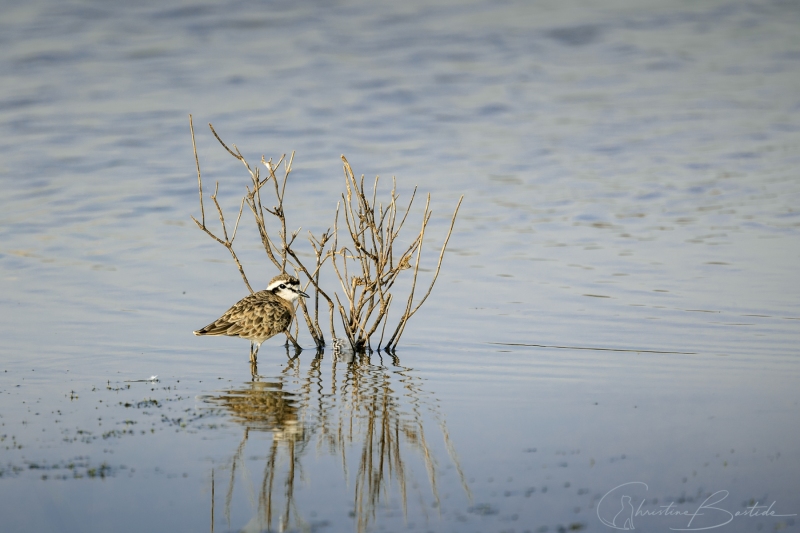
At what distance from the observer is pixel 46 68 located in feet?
111

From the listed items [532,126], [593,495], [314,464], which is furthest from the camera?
[532,126]

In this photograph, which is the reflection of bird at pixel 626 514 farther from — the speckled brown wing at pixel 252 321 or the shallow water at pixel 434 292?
the speckled brown wing at pixel 252 321

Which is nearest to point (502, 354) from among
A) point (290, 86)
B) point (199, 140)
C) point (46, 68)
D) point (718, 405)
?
point (718, 405)

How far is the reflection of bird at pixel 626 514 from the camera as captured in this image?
6803 millimetres

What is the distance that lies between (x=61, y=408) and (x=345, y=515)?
362cm

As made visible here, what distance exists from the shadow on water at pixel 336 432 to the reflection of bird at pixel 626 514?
108 centimetres

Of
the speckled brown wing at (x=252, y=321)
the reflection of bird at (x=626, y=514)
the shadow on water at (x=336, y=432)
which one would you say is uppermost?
the speckled brown wing at (x=252, y=321)

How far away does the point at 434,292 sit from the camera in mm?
15109

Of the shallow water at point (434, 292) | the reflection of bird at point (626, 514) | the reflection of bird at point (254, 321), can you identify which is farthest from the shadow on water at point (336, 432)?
the reflection of bird at point (626, 514)

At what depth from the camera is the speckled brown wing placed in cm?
1124

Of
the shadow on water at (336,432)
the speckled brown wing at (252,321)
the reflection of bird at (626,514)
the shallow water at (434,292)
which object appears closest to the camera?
the reflection of bird at (626,514)

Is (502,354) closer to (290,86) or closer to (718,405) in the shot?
(718,405)

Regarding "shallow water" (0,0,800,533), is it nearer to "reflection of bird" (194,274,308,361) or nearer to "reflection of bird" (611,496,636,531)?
"reflection of bird" (611,496,636,531)

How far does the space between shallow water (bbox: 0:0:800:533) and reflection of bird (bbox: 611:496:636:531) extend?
4 cm
